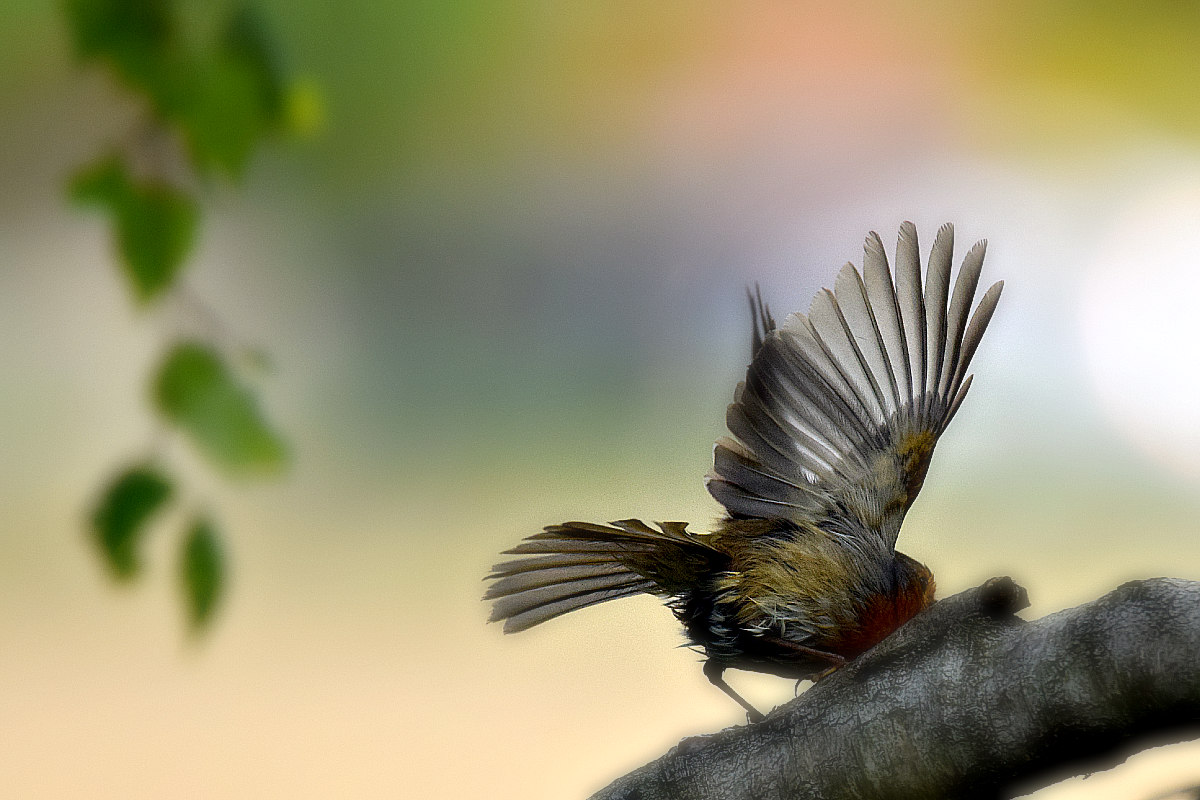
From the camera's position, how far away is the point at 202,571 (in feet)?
1.58

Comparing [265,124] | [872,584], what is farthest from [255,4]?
[872,584]

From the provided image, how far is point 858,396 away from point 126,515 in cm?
50

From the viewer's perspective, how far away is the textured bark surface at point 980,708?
486 millimetres

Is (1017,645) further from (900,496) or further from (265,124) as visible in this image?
(265,124)

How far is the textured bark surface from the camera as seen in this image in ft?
1.60

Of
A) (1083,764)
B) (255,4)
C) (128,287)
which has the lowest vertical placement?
(1083,764)

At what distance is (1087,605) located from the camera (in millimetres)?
512

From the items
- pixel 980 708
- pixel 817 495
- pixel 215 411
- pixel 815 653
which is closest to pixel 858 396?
pixel 817 495

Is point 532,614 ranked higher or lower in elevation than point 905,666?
higher

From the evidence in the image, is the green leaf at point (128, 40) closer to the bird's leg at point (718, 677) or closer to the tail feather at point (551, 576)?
the tail feather at point (551, 576)

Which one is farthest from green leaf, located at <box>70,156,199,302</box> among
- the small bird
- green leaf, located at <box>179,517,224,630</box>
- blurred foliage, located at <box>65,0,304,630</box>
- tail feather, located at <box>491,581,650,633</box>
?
tail feather, located at <box>491,581,650,633</box>

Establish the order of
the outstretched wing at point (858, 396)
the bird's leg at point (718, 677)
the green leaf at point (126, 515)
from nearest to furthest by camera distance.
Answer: the green leaf at point (126, 515) → the outstretched wing at point (858, 396) → the bird's leg at point (718, 677)

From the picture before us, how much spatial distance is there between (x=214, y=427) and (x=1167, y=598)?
40 centimetres

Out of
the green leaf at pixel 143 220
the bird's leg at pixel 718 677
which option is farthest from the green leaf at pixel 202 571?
the bird's leg at pixel 718 677
